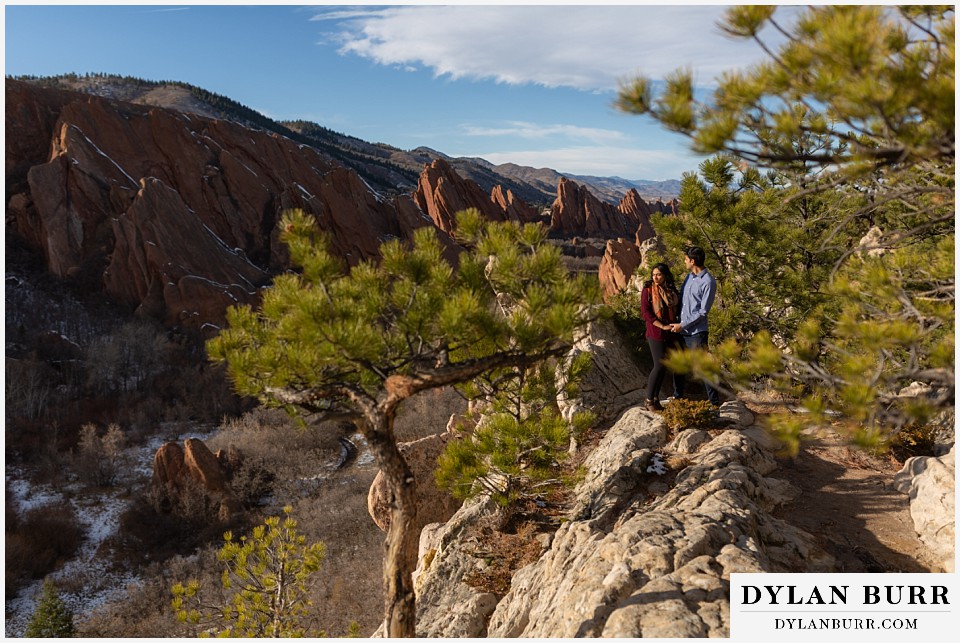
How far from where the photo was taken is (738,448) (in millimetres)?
6469

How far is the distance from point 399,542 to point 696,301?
170 inches

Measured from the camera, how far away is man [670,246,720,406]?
6.65 m

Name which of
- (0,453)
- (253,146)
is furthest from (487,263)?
(253,146)

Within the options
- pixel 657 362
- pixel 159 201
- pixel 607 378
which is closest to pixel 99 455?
pixel 159 201

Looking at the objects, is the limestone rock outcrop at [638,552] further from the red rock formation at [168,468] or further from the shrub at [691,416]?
the red rock formation at [168,468]

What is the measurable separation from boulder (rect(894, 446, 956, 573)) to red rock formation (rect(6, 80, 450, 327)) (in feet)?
124

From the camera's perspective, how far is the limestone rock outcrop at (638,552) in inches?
160

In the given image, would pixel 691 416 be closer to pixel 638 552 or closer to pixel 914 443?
pixel 914 443

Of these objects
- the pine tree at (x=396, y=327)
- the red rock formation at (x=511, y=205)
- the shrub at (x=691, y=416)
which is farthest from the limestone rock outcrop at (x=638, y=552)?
the red rock formation at (x=511, y=205)

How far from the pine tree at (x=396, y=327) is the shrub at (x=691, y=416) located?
9.74 feet

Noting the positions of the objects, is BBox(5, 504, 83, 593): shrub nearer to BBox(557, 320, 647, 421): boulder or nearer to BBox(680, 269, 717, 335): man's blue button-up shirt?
BBox(557, 320, 647, 421): boulder

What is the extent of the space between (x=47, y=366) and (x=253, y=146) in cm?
2953

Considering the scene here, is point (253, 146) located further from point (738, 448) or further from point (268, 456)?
point (738, 448)

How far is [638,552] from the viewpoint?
181 inches
